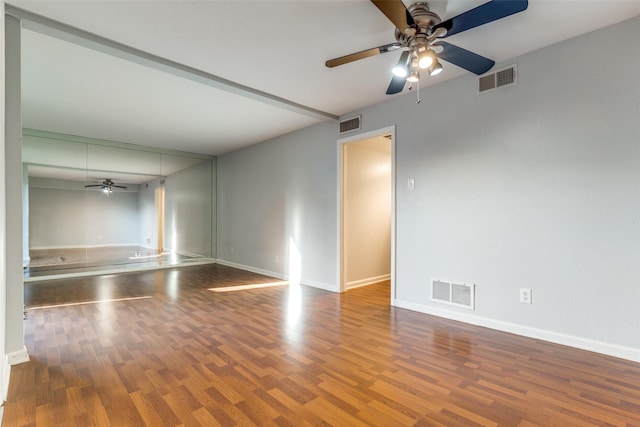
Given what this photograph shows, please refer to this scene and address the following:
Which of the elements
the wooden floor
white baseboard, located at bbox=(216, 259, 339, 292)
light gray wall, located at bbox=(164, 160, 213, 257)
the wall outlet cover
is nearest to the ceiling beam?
the wooden floor

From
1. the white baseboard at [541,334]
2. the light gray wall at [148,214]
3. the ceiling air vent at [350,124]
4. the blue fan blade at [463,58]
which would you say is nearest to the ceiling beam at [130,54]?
the ceiling air vent at [350,124]

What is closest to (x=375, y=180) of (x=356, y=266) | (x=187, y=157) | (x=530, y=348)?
(x=356, y=266)

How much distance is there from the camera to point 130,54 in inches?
107

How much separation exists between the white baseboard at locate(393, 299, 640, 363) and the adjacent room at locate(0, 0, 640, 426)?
15mm

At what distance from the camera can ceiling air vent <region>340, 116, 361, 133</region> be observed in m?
4.29

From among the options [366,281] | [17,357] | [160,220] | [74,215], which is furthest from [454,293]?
[74,215]

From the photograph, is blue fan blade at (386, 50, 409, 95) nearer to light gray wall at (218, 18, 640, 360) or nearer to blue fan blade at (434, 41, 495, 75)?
blue fan blade at (434, 41, 495, 75)

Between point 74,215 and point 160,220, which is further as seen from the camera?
point 160,220

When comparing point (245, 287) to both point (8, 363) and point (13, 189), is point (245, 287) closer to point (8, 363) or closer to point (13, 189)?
point (8, 363)

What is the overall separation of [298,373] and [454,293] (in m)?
2.00

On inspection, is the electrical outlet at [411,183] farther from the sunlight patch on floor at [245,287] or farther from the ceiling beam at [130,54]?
the sunlight patch on floor at [245,287]

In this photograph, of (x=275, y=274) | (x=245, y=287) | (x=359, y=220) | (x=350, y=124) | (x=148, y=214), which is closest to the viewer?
(x=350, y=124)

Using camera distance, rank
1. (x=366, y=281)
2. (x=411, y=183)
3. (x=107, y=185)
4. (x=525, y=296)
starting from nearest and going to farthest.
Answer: (x=525, y=296) → (x=411, y=183) → (x=366, y=281) → (x=107, y=185)

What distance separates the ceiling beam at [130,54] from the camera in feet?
7.52
